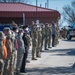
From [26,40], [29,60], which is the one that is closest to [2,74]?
[26,40]

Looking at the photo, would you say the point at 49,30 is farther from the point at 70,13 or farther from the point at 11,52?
the point at 70,13

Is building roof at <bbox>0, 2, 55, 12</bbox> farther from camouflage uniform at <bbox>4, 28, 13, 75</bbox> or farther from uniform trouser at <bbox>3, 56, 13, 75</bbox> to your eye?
uniform trouser at <bbox>3, 56, 13, 75</bbox>

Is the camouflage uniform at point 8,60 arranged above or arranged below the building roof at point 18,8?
below

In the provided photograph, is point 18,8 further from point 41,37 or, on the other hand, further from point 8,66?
point 8,66

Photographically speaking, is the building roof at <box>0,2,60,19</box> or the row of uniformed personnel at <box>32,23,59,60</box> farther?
the building roof at <box>0,2,60,19</box>

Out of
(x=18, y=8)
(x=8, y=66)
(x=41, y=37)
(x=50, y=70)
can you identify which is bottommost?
(x=50, y=70)

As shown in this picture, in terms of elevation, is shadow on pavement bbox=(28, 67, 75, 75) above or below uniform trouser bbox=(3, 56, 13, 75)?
below

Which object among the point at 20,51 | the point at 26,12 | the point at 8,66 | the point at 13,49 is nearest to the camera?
the point at 8,66

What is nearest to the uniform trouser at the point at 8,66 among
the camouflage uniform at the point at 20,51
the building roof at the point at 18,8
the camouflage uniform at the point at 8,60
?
the camouflage uniform at the point at 8,60

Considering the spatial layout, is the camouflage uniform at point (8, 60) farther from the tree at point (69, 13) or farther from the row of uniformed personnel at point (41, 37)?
Result: the tree at point (69, 13)

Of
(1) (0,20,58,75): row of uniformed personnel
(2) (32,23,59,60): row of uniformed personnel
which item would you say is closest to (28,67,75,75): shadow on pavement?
(1) (0,20,58,75): row of uniformed personnel

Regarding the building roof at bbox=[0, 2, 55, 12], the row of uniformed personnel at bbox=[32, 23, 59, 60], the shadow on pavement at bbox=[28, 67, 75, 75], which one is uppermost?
the building roof at bbox=[0, 2, 55, 12]

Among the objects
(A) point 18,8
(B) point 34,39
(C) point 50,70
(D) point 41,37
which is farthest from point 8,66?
(A) point 18,8

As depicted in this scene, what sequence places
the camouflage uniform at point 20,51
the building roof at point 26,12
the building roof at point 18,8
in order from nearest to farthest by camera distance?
the camouflage uniform at point 20,51
the building roof at point 26,12
the building roof at point 18,8
